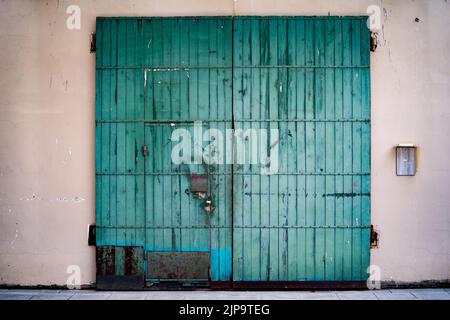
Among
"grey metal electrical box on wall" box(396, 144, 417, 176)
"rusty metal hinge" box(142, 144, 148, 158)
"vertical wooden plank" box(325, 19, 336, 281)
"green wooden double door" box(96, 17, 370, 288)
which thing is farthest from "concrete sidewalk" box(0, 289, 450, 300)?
"rusty metal hinge" box(142, 144, 148, 158)

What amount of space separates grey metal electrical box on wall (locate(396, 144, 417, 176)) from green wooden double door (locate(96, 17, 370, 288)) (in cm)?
41

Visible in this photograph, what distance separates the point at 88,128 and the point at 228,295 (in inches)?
105

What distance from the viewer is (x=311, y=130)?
213 inches

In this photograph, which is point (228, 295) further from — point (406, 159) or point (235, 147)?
point (406, 159)

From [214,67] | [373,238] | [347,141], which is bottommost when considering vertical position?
[373,238]

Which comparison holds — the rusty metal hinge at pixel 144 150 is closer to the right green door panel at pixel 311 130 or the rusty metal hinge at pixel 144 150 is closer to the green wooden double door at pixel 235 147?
the green wooden double door at pixel 235 147

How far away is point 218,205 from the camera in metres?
5.44

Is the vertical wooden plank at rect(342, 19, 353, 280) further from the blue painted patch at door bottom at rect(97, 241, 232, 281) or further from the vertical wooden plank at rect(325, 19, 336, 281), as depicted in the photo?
the blue painted patch at door bottom at rect(97, 241, 232, 281)

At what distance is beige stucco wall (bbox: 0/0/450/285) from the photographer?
5.41m

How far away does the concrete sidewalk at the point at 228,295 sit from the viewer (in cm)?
521

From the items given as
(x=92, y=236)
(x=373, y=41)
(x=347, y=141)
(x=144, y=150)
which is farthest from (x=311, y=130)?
(x=92, y=236)

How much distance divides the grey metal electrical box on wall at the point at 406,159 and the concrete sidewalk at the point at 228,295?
1.45 metres

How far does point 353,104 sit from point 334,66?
52 cm

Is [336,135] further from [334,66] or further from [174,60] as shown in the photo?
[174,60]
